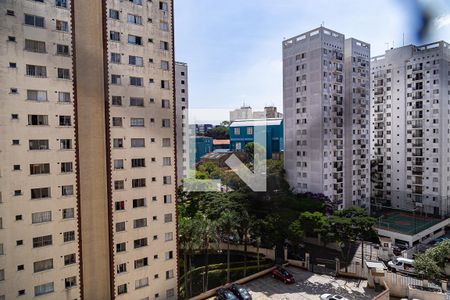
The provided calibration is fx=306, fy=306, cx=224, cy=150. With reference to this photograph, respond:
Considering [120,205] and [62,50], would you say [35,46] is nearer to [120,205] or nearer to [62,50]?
[62,50]

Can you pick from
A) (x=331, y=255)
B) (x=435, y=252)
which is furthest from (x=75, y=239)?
(x=435, y=252)

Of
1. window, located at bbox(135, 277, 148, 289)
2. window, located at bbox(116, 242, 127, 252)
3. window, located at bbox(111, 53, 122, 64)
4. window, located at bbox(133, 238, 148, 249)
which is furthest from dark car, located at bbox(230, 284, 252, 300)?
window, located at bbox(111, 53, 122, 64)

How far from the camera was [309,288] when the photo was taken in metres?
11.7

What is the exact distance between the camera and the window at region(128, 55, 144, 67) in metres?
10.1

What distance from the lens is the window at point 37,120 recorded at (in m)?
8.29

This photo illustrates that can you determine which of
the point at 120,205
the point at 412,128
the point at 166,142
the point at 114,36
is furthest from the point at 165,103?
the point at 412,128

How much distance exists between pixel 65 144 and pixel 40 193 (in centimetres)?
149

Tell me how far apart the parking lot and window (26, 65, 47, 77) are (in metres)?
9.92

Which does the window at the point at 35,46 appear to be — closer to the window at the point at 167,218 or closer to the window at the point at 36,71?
the window at the point at 36,71

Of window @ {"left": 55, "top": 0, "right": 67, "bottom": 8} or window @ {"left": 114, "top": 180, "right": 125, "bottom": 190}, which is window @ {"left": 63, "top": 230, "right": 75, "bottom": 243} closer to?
window @ {"left": 114, "top": 180, "right": 125, "bottom": 190}

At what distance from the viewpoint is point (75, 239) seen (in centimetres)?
889

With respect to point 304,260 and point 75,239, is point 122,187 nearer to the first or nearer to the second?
point 75,239

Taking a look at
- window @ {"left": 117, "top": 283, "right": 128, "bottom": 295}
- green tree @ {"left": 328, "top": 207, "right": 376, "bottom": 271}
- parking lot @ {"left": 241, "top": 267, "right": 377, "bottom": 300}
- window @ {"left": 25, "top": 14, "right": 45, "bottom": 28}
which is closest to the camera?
window @ {"left": 25, "top": 14, "right": 45, "bottom": 28}

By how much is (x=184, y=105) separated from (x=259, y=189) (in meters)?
12.8
